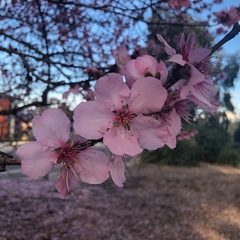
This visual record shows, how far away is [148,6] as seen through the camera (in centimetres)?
298

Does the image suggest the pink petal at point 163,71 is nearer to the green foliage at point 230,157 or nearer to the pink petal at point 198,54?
the pink petal at point 198,54

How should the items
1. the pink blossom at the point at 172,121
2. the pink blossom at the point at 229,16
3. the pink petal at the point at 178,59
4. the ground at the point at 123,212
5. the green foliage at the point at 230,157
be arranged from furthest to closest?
the green foliage at the point at 230,157
the ground at the point at 123,212
the pink blossom at the point at 229,16
the pink blossom at the point at 172,121
the pink petal at the point at 178,59

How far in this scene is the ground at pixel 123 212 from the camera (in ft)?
9.52

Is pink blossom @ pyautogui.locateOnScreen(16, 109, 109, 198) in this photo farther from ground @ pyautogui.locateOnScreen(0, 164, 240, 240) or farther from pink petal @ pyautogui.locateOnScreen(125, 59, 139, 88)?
ground @ pyautogui.locateOnScreen(0, 164, 240, 240)

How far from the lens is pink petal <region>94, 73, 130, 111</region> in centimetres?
81

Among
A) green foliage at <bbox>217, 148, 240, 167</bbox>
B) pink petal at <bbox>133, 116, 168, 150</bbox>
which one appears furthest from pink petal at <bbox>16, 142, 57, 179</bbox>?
green foliage at <bbox>217, 148, 240, 167</bbox>

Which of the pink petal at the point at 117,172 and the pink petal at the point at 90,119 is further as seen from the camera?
the pink petal at the point at 117,172

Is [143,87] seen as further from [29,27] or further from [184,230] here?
[29,27]

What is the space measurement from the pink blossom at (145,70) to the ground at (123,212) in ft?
6.92

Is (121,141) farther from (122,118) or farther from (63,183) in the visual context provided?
(63,183)

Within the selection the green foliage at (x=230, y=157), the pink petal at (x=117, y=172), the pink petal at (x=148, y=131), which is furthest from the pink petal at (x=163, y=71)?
the green foliage at (x=230, y=157)

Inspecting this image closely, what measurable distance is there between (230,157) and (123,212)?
267 inches

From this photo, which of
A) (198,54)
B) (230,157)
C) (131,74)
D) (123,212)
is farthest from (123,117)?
(230,157)

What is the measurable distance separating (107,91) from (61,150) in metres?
0.19
